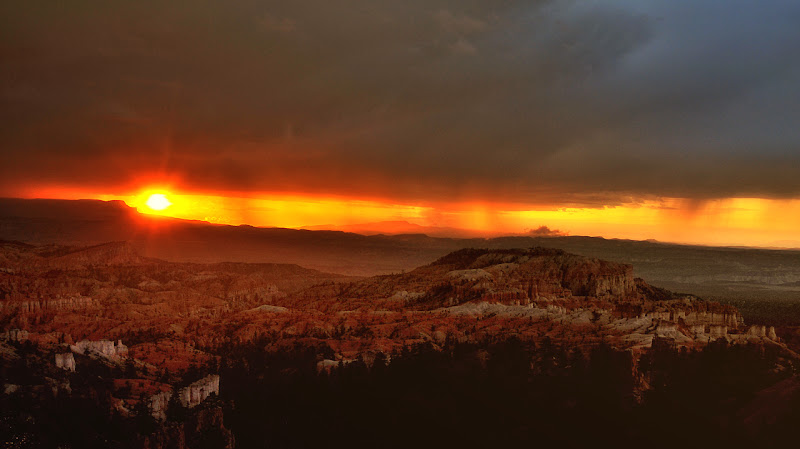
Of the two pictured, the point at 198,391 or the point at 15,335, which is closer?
the point at 198,391

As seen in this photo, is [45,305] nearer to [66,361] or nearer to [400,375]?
[66,361]

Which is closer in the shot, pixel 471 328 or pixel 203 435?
pixel 203 435

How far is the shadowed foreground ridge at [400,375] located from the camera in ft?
159

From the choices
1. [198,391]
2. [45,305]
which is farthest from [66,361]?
[45,305]

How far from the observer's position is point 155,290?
114 m

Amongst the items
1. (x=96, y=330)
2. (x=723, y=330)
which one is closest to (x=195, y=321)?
(x=96, y=330)

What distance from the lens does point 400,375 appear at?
196 feet

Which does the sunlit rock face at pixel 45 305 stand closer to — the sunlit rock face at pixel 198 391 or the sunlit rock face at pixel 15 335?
the sunlit rock face at pixel 15 335

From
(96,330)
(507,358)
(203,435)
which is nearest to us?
(203,435)

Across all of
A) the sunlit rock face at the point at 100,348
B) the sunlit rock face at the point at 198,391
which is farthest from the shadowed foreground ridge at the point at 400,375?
the sunlit rock face at the point at 100,348

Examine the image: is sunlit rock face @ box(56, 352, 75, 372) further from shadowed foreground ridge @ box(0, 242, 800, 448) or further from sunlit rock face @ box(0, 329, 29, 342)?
sunlit rock face @ box(0, 329, 29, 342)

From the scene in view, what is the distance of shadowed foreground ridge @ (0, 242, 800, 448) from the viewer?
159 feet

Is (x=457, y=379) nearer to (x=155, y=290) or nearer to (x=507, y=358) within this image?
(x=507, y=358)

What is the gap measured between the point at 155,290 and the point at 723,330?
93670 mm
